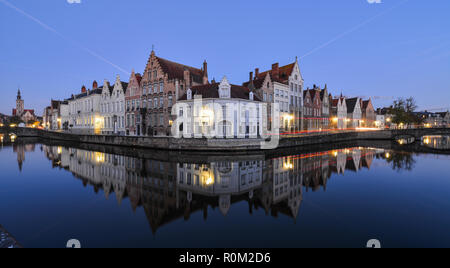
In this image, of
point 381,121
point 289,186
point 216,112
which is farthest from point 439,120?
point 289,186

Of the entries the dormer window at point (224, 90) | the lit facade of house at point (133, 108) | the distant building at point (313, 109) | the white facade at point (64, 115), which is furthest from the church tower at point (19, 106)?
the distant building at point (313, 109)

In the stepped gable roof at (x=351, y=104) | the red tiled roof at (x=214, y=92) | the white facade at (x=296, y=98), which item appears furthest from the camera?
the stepped gable roof at (x=351, y=104)

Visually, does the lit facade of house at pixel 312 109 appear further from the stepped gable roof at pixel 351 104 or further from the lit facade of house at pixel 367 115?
the lit facade of house at pixel 367 115

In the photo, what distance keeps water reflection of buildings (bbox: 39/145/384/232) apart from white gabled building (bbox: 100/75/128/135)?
2617 cm

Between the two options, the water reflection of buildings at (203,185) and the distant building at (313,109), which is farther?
the distant building at (313,109)

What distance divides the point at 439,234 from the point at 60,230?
12.2 meters

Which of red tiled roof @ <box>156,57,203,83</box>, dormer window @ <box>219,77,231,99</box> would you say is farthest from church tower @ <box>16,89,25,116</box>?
dormer window @ <box>219,77,231,99</box>

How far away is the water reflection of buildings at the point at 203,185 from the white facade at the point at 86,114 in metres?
34.3

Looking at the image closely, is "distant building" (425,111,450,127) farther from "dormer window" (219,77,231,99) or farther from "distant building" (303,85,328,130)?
"dormer window" (219,77,231,99)

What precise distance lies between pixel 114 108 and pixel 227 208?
4434cm

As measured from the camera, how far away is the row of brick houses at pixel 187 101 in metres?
31.5

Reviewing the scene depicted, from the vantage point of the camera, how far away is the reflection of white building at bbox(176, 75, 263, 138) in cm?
2895
